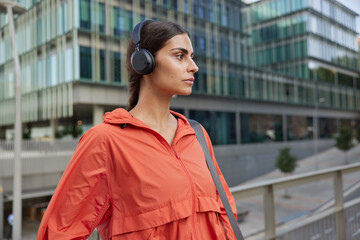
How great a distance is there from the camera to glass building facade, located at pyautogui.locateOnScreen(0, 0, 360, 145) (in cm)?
1944

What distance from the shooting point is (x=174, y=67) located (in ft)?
4.69

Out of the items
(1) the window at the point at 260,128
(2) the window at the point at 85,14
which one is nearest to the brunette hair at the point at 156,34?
(2) the window at the point at 85,14

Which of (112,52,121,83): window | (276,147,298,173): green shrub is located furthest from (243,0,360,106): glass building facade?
(112,52,121,83): window

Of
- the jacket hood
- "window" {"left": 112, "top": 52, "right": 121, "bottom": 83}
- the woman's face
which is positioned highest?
"window" {"left": 112, "top": 52, "right": 121, "bottom": 83}

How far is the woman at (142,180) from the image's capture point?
120cm

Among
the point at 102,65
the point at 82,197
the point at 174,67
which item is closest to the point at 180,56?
the point at 174,67

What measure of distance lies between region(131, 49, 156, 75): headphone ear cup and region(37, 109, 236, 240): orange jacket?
0.69ft

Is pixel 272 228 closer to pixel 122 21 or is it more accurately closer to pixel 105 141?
pixel 105 141

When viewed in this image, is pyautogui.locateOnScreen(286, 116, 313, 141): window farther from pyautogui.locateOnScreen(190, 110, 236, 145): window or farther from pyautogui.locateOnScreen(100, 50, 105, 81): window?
pyautogui.locateOnScreen(100, 50, 105, 81): window

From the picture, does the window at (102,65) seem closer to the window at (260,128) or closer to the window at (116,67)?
the window at (116,67)

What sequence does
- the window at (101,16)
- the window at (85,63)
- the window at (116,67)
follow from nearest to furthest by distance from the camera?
the window at (85,63)
the window at (101,16)
the window at (116,67)

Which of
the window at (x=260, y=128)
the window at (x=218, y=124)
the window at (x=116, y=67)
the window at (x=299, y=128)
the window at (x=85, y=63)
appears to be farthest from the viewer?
the window at (x=299, y=128)

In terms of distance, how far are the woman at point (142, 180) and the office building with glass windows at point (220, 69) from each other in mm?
18145

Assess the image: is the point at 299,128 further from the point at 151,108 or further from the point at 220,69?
the point at 151,108
